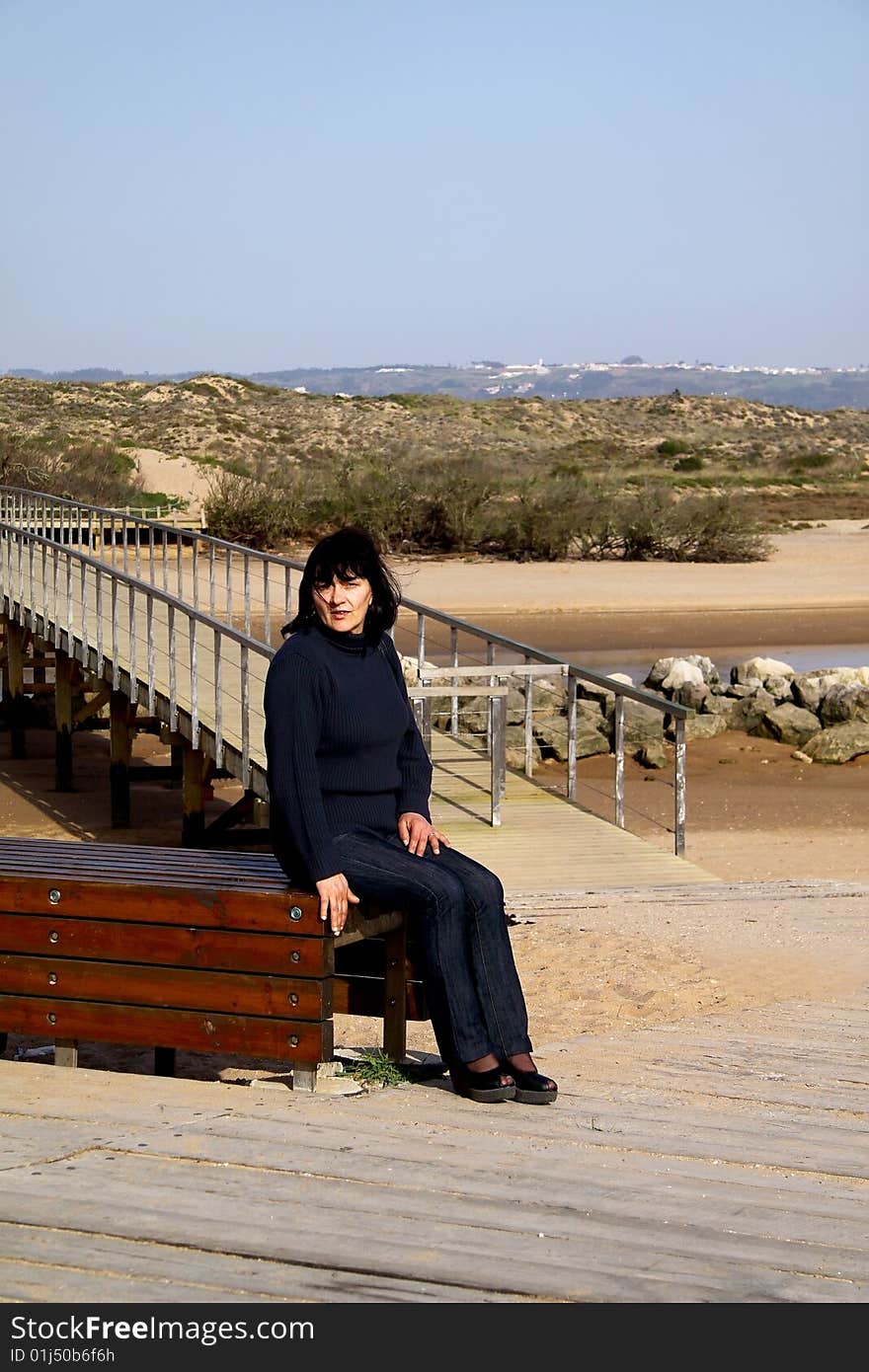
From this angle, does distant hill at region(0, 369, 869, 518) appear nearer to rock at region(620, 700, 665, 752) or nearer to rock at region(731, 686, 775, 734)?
rock at region(731, 686, 775, 734)

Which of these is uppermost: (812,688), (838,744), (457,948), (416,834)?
(416,834)

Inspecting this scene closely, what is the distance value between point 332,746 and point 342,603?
0.40 metres

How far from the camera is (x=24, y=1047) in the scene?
6957 mm

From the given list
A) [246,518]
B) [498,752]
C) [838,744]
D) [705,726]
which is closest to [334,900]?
[498,752]

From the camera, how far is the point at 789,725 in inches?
773

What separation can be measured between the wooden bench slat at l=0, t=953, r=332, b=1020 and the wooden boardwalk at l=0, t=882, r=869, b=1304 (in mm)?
219

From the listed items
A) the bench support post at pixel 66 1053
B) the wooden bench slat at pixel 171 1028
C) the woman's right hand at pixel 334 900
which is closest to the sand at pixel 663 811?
the bench support post at pixel 66 1053

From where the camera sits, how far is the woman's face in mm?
5035

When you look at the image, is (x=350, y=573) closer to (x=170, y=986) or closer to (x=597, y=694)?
(x=170, y=986)

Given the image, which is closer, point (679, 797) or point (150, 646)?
point (679, 797)

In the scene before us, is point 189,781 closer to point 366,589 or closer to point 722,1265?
point 366,589

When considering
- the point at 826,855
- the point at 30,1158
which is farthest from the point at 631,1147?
the point at 826,855

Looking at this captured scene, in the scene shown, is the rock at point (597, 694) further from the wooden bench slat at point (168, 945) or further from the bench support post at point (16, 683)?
the wooden bench slat at point (168, 945)

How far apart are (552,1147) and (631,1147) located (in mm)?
198
